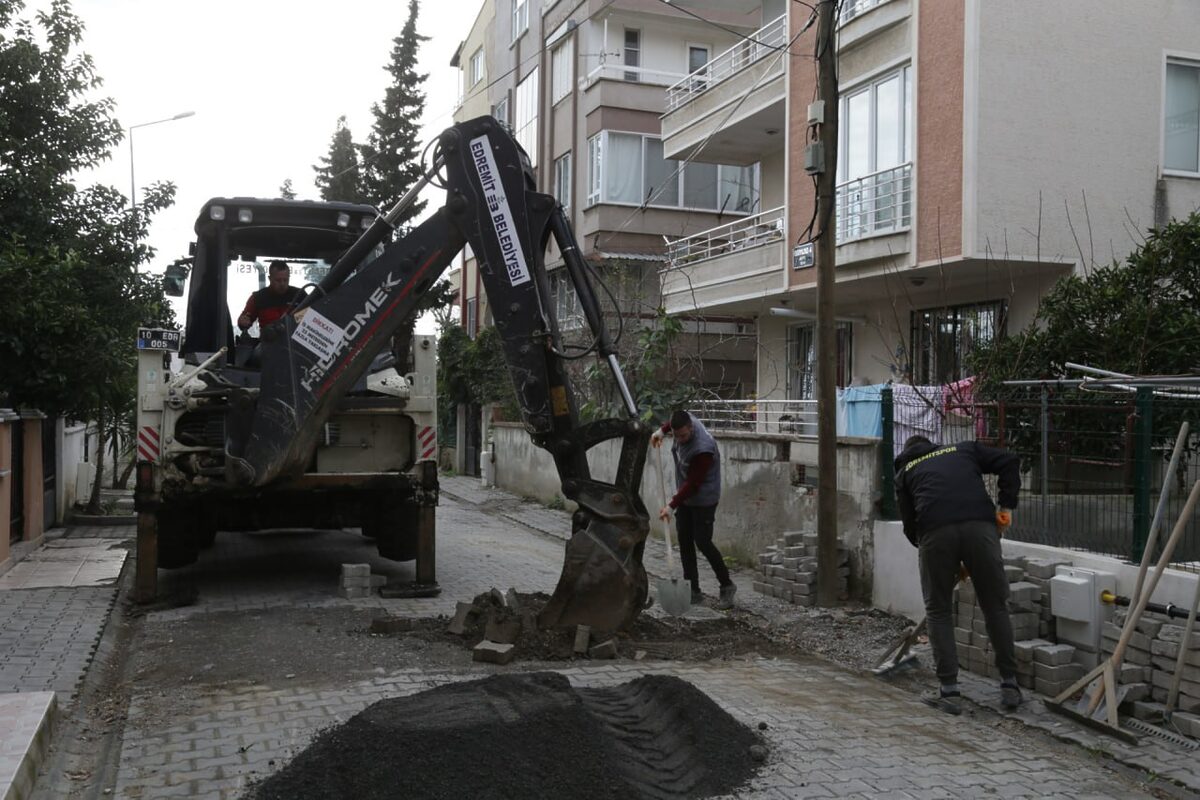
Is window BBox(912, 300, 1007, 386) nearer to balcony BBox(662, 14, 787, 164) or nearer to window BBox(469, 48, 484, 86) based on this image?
balcony BBox(662, 14, 787, 164)

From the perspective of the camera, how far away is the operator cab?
31.7 feet

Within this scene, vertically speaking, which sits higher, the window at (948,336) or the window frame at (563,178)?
the window frame at (563,178)

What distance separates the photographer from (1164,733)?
5664mm

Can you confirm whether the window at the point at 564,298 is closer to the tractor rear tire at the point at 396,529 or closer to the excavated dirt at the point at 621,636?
the tractor rear tire at the point at 396,529

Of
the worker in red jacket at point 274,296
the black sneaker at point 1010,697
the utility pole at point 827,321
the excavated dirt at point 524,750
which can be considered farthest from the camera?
the worker in red jacket at point 274,296

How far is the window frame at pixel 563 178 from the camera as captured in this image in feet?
85.2

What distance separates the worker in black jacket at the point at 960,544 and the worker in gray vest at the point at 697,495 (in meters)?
2.86

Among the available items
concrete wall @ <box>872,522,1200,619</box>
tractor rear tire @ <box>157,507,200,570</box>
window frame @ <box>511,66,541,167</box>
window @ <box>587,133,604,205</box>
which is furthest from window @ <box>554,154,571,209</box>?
concrete wall @ <box>872,522,1200,619</box>

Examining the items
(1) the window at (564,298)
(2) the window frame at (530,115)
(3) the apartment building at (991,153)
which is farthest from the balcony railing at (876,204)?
(2) the window frame at (530,115)

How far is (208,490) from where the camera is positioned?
28.7ft

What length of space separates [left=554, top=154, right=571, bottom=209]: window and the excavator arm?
18087 millimetres

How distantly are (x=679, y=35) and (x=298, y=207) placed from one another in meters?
17.6

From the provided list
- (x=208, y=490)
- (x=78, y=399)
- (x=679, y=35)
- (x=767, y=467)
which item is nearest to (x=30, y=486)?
(x=78, y=399)

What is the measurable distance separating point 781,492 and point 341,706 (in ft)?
20.0
